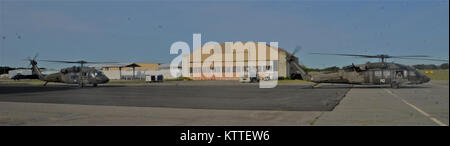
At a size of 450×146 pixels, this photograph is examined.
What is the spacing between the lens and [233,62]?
67.5m

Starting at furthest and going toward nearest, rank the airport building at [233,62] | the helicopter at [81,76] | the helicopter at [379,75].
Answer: the airport building at [233,62], the helicopter at [81,76], the helicopter at [379,75]

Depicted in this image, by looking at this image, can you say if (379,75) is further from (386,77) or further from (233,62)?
(233,62)

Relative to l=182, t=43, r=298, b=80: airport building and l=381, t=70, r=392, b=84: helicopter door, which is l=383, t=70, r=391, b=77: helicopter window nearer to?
l=381, t=70, r=392, b=84: helicopter door

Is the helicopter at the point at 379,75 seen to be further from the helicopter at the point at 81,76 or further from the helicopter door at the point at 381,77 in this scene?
the helicopter at the point at 81,76

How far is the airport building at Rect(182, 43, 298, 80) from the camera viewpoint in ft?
213

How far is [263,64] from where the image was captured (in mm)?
64938

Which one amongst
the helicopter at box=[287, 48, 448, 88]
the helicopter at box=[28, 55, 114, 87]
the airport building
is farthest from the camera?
the airport building

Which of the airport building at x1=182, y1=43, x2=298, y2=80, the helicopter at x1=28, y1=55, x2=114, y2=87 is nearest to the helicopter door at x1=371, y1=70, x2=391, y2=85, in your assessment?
the helicopter at x1=28, y1=55, x2=114, y2=87

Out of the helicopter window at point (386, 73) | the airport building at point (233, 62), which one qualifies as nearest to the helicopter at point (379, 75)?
the helicopter window at point (386, 73)

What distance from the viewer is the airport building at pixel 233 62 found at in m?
64.8
